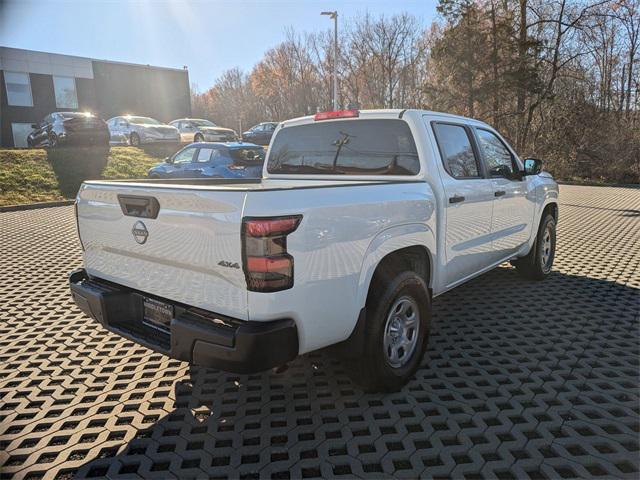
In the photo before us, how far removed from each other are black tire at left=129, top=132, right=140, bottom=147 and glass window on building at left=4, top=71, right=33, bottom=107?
12.8 metres

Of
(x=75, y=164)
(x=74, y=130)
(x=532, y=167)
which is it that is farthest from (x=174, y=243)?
(x=74, y=130)

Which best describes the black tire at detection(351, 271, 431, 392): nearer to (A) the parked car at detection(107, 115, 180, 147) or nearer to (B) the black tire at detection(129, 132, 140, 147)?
(A) the parked car at detection(107, 115, 180, 147)

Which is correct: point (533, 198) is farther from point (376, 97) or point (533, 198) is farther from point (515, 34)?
point (376, 97)

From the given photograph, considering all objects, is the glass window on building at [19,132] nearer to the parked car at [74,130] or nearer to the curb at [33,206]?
the parked car at [74,130]

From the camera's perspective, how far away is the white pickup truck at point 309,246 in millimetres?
2324

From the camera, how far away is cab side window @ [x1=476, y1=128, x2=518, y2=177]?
448cm

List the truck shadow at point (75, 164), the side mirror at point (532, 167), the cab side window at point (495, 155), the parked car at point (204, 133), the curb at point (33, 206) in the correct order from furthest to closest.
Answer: the parked car at point (204, 133)
the truck shadow at point (75, 164)
the curb at point (33, 206)
the side mirror at point (532, 167)
the cab side window at point (495, 155)

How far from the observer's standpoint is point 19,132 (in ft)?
96.6

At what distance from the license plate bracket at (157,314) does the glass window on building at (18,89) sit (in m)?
33.7

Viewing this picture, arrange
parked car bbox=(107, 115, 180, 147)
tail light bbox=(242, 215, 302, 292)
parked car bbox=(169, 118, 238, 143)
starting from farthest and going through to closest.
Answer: parked car bbox=(169, 118, 238, 143), parked car bbox=(107, 115, 180, 147), tail light bbox=(242, 215, 302, 292)

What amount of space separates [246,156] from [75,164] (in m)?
8.28

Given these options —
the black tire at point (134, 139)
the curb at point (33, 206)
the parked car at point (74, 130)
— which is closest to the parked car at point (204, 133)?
the black tire at point (134, 139)

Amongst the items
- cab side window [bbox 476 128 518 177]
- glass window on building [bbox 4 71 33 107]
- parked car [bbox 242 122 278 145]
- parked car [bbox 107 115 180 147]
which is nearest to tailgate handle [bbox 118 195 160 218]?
cab side window [bbox 476 128 518 177]

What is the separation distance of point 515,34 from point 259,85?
4177 centimetres
